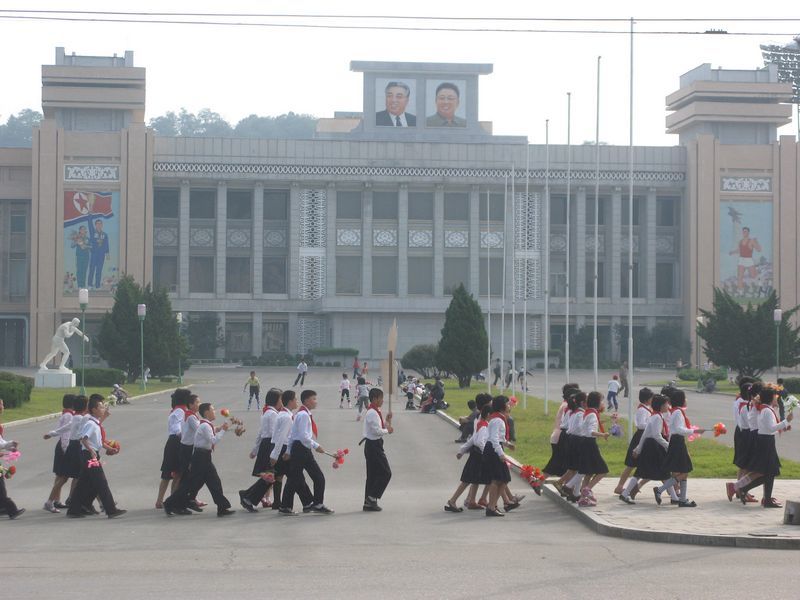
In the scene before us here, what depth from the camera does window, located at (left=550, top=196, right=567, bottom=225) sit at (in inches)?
3676

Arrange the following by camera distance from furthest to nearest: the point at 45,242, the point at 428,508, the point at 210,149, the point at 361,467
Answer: the point at 210,149, the point at 45,242, the point at 361,467, the point at 428,508

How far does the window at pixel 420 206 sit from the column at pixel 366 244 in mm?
3106

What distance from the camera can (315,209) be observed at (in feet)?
297

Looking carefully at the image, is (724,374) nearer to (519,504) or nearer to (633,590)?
(519,504)

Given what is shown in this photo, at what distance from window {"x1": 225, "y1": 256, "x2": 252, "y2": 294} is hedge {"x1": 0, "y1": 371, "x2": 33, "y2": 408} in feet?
172

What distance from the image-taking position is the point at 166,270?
90938 millimetres

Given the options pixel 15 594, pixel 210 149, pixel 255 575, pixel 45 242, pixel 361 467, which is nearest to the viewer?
pixel 15 594

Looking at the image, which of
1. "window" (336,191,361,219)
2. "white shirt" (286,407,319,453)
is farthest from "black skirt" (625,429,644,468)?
"window" (336,191,361,219)

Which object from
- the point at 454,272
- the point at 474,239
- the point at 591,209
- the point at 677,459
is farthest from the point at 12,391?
the point at 591,209

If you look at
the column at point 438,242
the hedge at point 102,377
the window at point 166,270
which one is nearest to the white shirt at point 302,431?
the hedge at point 102,377

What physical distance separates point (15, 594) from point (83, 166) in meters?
78.4

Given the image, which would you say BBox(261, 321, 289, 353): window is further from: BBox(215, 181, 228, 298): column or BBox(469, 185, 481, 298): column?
BBox(469, 185, 481, 298): column

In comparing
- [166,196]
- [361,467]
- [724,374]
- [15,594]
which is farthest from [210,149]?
[15,594]

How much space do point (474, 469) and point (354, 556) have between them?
3.88 meters
